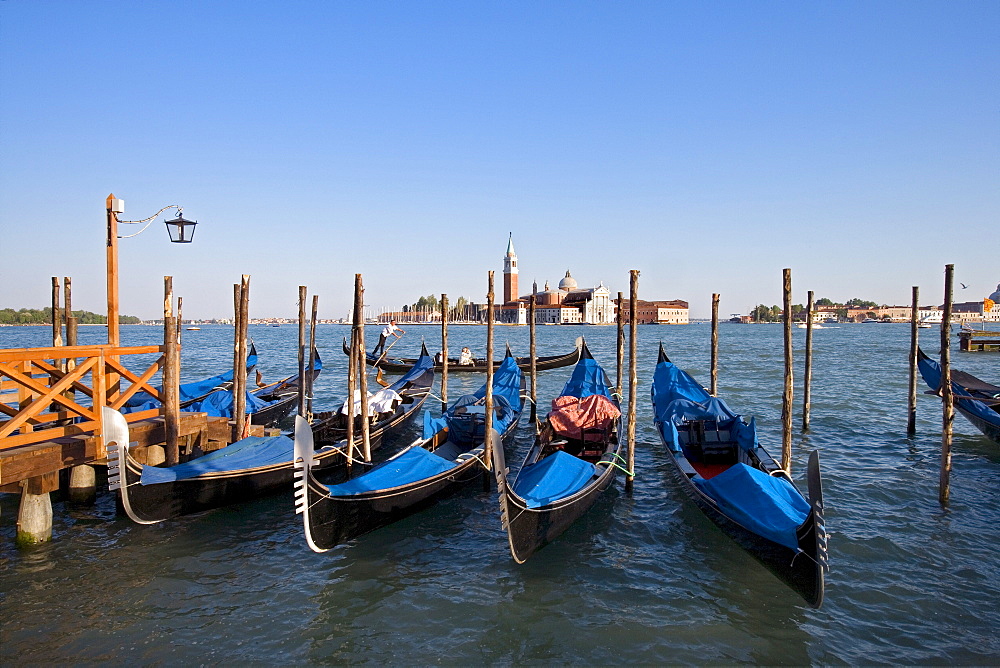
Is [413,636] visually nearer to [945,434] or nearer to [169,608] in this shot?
[169,608]

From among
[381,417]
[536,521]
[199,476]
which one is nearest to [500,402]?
[381,417]

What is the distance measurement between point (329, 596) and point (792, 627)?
3335 millimetres

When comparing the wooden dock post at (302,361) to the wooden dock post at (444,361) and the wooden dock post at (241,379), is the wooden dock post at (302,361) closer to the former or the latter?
the wooden dock post at (241,379)

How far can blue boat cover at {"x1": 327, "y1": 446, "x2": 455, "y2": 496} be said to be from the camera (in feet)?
17.7

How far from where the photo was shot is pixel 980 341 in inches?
1145

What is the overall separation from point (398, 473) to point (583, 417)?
3.01m

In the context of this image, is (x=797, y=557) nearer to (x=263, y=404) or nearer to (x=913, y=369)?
(x=913, y=369)

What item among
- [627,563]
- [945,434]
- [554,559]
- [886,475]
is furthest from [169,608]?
[886,475]

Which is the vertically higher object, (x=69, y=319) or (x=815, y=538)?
(x=69, y=319)

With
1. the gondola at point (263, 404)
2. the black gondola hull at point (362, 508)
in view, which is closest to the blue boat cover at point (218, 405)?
the gondola at point (263, 404)

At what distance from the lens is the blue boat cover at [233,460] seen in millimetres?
5656

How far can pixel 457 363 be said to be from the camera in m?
22.3

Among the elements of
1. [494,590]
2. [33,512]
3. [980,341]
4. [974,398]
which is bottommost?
[494,590]

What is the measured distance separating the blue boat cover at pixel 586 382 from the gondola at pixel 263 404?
16.2 feet
